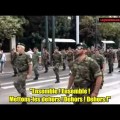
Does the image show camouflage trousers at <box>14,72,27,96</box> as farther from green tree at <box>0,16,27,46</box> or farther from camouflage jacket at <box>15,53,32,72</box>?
green tree at <box>0,16,27,46</box>

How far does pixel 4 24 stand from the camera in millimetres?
29250

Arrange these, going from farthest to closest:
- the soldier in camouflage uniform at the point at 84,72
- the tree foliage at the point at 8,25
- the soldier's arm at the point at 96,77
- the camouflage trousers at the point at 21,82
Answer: the tree foliage at the point at 8,25
the camouflage trousers at the point at 21,82
the soldier in camouflage uniform at the point at 84,72
the soldier's arm at the point at 96,77

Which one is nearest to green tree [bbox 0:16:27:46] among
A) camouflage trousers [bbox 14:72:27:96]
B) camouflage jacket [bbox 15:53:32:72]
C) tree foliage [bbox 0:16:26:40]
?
→ tree foliage [bbox 0:16:26:40]

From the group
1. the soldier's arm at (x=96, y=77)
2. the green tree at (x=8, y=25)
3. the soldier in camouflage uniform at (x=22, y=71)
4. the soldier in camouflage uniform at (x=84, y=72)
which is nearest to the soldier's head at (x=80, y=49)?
the soldier in camouflage uniform at (x=84, y=72)

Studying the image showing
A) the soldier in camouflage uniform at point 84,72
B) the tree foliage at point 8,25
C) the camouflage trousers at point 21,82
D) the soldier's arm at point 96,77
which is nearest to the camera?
the soldier's arm at point 96,77

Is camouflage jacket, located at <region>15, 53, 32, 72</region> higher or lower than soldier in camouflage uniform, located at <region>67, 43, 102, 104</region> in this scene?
lower

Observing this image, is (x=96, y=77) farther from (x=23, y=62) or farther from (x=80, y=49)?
(x=23, y=62)

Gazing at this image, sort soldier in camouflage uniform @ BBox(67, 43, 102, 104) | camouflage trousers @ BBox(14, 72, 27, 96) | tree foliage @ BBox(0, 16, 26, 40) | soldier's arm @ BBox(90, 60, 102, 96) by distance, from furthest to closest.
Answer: tree foliage @ BBox(0, 16, 26, 40)
camouflage trousers @ BBox(14, 72, 27, 96)
soldier in camouflage uniform @ BBox(67, 43, 102, 104)
soldier's arm @ BBox(90, 60, 102, 96)

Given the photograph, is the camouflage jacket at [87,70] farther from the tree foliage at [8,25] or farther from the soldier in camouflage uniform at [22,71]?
the tree foliage at [8,25]

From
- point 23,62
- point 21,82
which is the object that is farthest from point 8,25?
point 21,82
